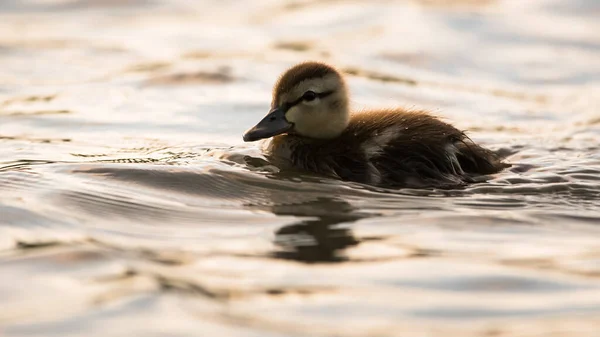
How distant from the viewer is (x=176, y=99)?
268 inches

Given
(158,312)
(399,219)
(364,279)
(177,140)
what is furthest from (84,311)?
(177,140)

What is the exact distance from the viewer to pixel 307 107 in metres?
4.79

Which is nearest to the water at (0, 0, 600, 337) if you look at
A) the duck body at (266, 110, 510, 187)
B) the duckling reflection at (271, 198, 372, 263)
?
the duckling reflection at (271, 198, 372, 263)

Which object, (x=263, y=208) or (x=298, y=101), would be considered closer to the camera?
(x=263, y=208)

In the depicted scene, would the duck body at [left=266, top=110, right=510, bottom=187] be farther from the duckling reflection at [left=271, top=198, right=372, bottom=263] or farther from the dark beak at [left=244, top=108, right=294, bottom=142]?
the duckling reflection at [left=271, top=198, right=372, bottom=263]

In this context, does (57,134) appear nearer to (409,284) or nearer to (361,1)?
(409,284)

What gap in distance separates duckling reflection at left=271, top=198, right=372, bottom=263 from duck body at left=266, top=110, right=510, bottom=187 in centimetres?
37

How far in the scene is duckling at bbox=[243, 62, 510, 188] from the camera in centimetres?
448

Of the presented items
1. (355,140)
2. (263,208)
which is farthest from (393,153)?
(263,208)

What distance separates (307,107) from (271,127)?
0.18 m

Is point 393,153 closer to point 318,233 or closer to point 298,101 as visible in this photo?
point 298,101

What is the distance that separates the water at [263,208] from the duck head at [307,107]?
0.72 feet

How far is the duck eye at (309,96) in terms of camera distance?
4.80 meters

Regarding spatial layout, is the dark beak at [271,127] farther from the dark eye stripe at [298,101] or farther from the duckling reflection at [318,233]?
the duckling reflection at [318,233]
